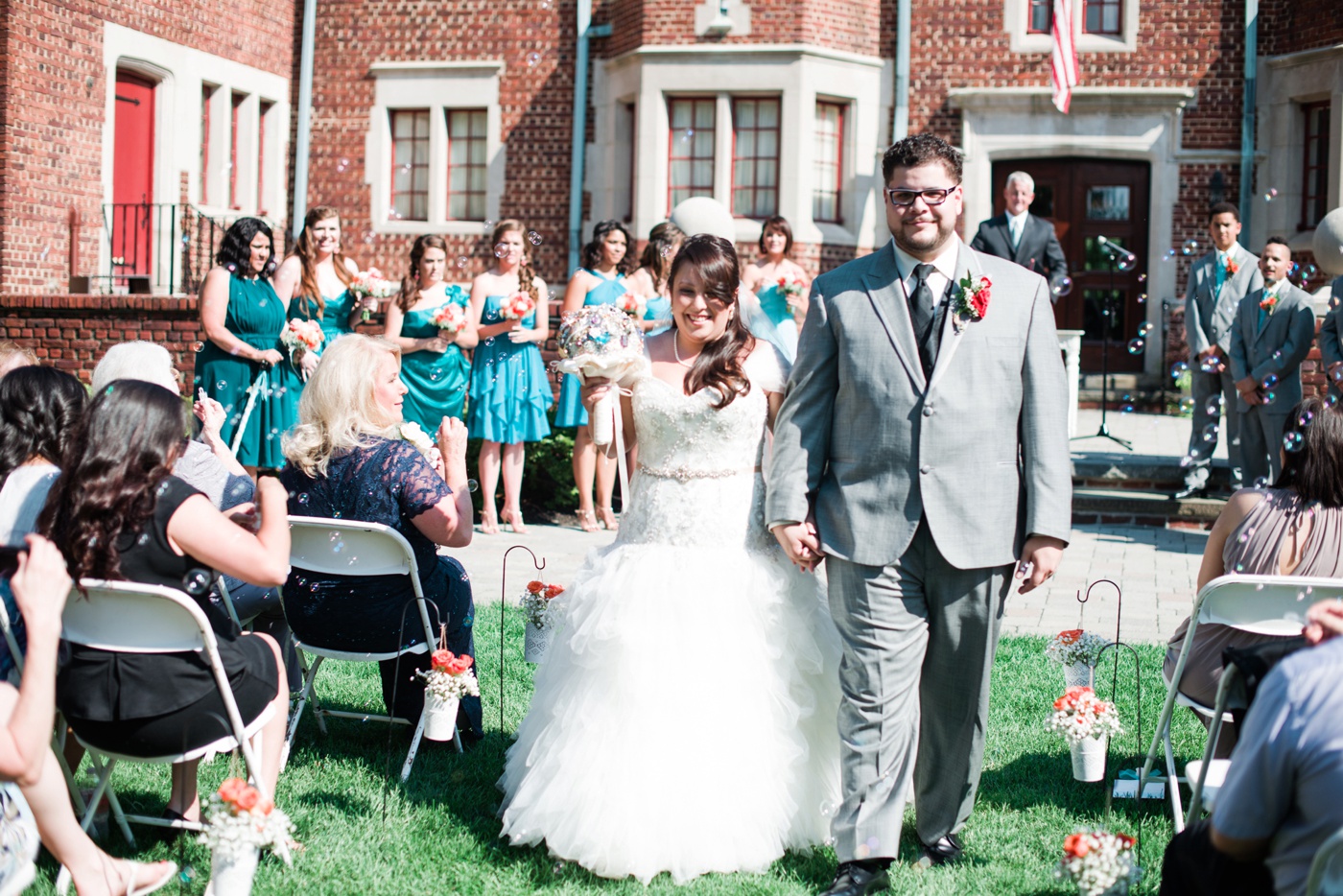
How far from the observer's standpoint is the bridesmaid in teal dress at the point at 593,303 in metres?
9.64

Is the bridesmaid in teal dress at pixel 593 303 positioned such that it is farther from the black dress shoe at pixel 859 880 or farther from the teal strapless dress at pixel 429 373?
the black dress shoe at pixel 859 880

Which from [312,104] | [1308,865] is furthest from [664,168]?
[1308,865]

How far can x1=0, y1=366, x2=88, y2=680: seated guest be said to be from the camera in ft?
12.8

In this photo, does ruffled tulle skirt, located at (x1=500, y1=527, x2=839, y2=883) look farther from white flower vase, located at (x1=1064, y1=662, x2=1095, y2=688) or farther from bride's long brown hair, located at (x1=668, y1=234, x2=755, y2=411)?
white flower vase, located at (x1=1064, y1=662, x2=1095, y2=688)

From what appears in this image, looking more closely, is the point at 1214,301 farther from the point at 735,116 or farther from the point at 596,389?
the point at 735,116

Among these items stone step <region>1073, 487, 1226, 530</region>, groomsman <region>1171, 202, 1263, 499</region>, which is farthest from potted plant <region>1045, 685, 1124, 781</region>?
stone step <region>1073, 487, 1226, 530</region>

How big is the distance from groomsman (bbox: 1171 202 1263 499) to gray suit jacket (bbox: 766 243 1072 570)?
6.96 metres

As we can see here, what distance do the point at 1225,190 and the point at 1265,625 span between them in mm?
15184

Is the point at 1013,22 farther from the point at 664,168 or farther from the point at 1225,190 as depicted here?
the point at 664,168

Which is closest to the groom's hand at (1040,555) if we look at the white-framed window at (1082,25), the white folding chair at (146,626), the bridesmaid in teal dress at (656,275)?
the white folding chair at (146,626)

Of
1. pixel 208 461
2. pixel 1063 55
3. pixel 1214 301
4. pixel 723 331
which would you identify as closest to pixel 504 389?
pixel 208 461

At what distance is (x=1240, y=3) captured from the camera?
17297mm

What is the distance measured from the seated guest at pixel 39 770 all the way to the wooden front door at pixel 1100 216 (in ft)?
53.7

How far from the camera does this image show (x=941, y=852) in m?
3.99
